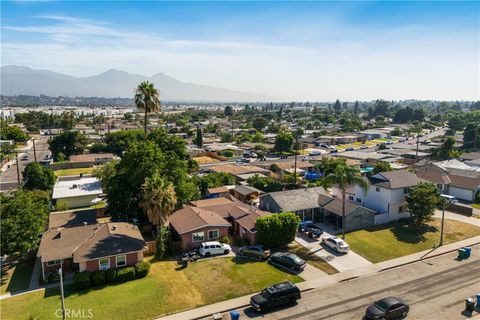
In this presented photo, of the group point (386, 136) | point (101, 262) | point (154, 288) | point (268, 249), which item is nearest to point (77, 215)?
point (101, 262)

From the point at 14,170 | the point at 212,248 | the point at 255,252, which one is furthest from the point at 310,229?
the point at 14,170

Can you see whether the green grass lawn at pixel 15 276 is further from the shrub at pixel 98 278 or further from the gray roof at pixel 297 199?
the gray roof at pixel 297 199

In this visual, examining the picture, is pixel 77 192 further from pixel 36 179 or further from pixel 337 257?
pixel 337 257

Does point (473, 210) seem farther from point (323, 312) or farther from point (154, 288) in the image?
point (154, 288)

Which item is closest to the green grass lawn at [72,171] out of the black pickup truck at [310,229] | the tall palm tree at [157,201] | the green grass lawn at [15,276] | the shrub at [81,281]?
the green grass lawn at [15,276]

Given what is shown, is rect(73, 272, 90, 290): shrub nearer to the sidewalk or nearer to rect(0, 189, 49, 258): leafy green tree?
rect(0, 189, 49, 258): leafy green tree

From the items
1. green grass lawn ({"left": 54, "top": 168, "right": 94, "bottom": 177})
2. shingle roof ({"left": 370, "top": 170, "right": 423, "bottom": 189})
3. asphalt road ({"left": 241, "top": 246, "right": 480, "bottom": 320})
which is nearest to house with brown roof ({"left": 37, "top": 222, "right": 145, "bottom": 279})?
asphalt road ({"left": 241, "top": 246, "right": 480, "bottom": 320})
